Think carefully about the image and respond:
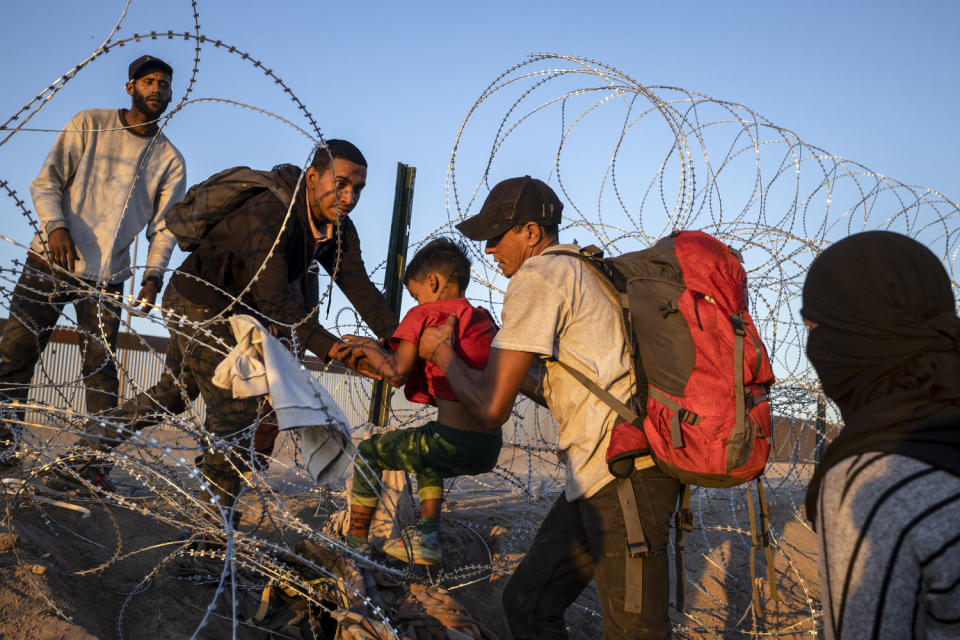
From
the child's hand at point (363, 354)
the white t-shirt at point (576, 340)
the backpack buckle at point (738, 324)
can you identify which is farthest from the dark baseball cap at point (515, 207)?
the child's hand at point (363, 354)

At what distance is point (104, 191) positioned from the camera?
4230mm

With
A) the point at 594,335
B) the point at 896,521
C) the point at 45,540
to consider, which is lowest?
the point at 45,540

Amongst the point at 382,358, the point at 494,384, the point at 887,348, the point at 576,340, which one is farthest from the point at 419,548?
the point at 887,348

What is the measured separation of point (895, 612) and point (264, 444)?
310 cm

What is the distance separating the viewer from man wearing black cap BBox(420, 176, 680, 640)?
214cm

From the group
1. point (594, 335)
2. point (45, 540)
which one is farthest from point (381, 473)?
point (594, 335)

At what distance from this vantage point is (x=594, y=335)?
228 centimetres

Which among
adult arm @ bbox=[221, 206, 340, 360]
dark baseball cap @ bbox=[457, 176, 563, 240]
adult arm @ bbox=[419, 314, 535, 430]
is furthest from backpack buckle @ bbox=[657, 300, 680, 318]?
adult arm @ bbox=[221, 206, 340, 360]

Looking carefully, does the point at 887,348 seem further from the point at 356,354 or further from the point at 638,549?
the point at 356,354

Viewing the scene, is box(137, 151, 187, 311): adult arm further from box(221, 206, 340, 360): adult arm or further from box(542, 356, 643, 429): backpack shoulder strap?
box(542, 356, 643, 429): backpack shoulder strap

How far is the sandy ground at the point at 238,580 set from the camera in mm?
2463

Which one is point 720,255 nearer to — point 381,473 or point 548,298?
point 548,298

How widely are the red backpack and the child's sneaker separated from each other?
1.59 m

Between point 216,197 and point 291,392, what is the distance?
1.55m
